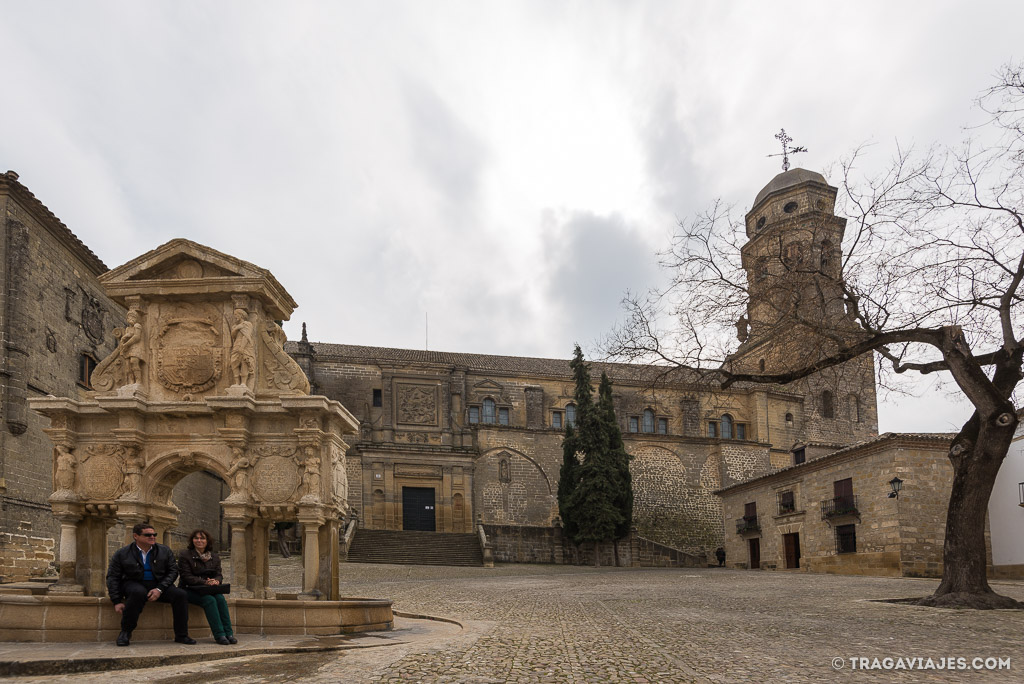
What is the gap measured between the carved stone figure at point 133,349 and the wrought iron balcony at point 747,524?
95.5ft

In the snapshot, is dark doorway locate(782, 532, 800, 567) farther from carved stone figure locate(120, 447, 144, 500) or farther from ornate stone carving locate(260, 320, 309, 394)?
carved stone figure locate(120, 447, 144, 500)

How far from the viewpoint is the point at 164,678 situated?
6938 mm

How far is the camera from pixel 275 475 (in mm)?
10781

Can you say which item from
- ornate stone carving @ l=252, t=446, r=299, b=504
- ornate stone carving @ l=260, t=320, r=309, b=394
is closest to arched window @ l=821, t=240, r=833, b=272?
ornate stone carving @ l=260, t=320, r=309, b=394

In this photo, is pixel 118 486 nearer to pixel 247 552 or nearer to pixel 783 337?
pixel 247 552

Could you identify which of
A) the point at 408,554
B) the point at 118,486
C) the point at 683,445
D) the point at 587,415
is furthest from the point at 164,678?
the point at 683,445

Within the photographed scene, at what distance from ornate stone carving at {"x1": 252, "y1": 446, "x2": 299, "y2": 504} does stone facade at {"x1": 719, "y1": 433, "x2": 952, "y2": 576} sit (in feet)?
68.9

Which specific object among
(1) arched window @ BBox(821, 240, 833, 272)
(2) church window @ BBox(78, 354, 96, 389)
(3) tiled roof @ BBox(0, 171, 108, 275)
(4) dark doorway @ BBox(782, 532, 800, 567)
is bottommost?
(4) dark doorway @ BBox(782, 532, 800, 567)

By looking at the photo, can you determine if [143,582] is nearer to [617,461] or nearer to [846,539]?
[846,539]

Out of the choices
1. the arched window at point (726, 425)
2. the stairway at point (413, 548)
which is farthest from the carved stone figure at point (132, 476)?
the arched window at point (726, 425)

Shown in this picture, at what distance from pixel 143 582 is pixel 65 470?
276cm

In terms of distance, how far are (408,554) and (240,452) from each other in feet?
76.3

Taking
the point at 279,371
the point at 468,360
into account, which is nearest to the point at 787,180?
the point at 468,360

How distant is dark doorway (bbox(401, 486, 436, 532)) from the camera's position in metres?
41.8
